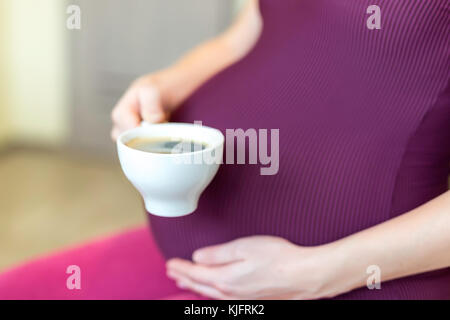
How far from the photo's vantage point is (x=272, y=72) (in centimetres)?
81

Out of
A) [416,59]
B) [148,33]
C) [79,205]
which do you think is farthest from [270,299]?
[148,33]

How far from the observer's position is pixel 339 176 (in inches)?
28.4

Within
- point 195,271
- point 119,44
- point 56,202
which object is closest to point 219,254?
point 195,271

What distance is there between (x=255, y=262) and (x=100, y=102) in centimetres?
226

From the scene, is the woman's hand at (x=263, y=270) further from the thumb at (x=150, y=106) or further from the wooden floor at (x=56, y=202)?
the wooden floor at (x=56, y=202)

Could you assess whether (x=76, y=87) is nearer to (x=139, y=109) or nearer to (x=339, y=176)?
(x=139, y=109)

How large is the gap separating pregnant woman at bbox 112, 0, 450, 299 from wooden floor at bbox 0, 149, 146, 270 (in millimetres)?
1439

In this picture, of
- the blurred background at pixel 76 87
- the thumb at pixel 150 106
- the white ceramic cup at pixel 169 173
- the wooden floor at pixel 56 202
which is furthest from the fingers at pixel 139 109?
the blurred background at pixel 76 87

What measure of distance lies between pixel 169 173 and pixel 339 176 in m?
0.21

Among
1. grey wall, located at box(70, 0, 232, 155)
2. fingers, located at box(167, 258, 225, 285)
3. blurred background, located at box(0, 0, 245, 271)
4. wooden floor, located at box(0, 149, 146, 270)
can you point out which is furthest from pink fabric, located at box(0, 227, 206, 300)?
grey wall, located at box(70, 0, 232, 155)

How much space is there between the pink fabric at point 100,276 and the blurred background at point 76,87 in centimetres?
144

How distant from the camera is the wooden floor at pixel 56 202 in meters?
2.19

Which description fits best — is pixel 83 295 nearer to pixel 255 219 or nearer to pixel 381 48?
pixel 255 219

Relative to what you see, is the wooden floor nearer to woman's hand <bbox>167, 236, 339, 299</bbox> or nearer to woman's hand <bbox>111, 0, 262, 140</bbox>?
woman's hand <bbox>111, 0, 262, 140</bbox>
